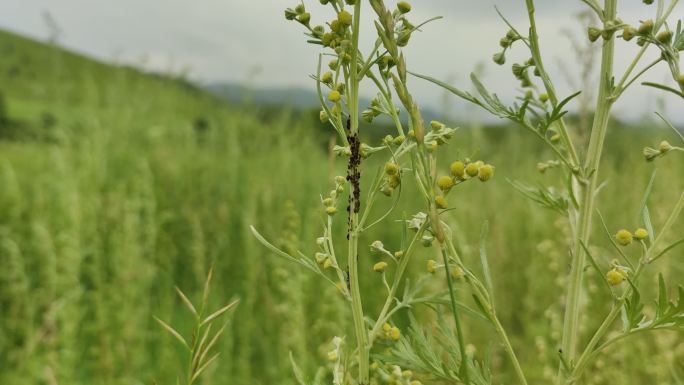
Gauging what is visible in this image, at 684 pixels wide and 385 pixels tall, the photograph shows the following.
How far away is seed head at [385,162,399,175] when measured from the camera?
0.79 meters

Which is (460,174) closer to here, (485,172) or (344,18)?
(485,172)

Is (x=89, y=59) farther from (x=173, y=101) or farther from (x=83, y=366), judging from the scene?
(x=83, y=366)

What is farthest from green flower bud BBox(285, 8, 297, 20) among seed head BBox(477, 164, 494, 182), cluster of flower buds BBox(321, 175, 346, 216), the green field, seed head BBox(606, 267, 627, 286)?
the green field

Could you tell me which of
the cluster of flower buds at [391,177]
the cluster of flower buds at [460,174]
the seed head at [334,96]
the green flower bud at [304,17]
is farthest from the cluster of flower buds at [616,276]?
the green flower bud at [304,17]

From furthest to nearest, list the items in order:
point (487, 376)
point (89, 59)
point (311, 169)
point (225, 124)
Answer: point (89, 59), point (225, 124), point (311, 169), point (487, 376)

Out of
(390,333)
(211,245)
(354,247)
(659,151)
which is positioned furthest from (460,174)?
(211,245)

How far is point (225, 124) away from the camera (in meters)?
6.32

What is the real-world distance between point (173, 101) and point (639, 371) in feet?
20.0

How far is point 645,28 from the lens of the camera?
822 mm

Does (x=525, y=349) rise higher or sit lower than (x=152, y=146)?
lower

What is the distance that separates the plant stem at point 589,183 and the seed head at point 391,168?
12.8 inches

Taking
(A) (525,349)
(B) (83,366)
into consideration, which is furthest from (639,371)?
(B) (83,366)

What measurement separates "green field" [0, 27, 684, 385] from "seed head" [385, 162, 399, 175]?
46.4 inches

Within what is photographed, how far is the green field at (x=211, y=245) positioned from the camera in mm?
2889
